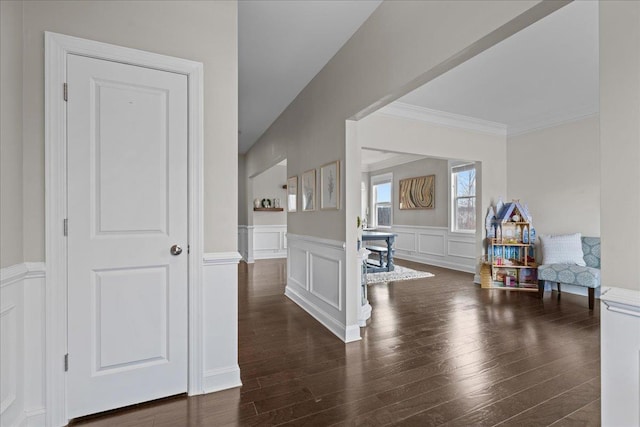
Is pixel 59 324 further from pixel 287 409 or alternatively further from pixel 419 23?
pixel 419 23

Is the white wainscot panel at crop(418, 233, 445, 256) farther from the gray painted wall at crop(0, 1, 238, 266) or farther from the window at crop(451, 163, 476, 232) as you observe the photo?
the gray painted wall at crop(0, 1, 238, 266)

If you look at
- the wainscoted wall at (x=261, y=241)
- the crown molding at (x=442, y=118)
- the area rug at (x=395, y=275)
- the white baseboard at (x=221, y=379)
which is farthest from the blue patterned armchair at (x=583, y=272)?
the wainscoted wall at (x=261, y=241)

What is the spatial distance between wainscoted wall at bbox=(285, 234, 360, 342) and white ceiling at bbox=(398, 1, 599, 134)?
94.2 inches

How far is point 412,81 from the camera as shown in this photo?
6.64ft

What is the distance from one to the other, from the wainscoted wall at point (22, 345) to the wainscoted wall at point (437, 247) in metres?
5.67

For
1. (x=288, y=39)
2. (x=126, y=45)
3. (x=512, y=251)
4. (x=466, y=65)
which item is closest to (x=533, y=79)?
(x=466, y=65)

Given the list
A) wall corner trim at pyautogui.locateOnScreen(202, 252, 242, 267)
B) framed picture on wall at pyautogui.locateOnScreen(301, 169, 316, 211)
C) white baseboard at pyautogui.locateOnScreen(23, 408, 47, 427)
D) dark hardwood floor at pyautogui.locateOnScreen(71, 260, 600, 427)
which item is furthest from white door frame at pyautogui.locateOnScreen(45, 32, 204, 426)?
framed picture on wall at pyautogui.locateOnScreen(301, 169, 316, 211)

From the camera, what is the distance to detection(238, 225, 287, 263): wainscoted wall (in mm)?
7457

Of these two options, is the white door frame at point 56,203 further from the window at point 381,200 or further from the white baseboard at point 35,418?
the window at point 381,200

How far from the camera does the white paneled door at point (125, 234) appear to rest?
1.67 m

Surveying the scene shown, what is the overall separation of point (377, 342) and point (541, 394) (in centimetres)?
121

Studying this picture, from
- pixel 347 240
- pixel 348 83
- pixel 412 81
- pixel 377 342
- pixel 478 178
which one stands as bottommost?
pixel 377 342

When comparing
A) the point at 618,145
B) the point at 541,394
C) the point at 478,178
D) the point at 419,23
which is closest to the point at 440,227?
the point at 478,178

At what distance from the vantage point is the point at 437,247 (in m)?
6.65
